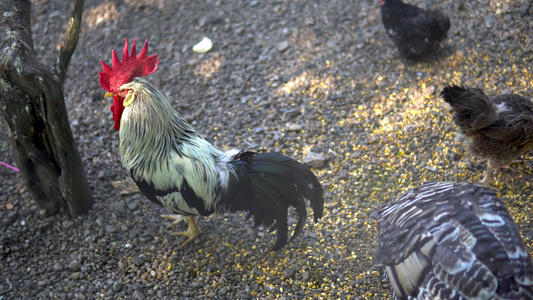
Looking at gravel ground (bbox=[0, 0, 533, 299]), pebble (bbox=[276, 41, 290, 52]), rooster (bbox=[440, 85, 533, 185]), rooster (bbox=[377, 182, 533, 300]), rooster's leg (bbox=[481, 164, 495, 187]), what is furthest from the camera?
pebble (bbox=[276, 41, 290, 52])

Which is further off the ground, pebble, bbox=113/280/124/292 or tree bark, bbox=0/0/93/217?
tree bark, bbox=0/0/93/217

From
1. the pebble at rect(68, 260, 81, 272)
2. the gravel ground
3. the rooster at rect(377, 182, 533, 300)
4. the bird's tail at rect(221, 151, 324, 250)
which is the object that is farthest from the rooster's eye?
the rooster at rect(377, 182, 533, 300)

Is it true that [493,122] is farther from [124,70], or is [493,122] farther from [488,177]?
[124,70]

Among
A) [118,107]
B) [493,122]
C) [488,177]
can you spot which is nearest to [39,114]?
[118,107]

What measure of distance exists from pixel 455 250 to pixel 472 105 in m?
1.63

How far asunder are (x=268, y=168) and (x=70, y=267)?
2.07 metres

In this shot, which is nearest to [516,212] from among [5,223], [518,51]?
[518,51]

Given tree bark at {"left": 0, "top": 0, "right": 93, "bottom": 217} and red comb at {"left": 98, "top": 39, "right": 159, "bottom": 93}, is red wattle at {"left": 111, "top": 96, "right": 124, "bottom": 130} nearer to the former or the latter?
red comb at {"left": 98, "top": 39, "right": 159, "bottom": 93}

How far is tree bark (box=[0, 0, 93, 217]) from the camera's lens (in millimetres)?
3830

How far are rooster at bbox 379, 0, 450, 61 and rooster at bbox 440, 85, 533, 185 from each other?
1.56 m

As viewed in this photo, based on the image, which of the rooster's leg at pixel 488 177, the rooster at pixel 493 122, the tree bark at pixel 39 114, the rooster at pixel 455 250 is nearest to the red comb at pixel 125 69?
the tree bark at pixel 39 114

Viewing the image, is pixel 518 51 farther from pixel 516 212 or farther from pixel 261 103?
pixel 261 103

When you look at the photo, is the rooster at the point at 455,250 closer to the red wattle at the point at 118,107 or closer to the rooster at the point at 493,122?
the rooster at the point at 493,122

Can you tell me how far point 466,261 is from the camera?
9.39 feet
